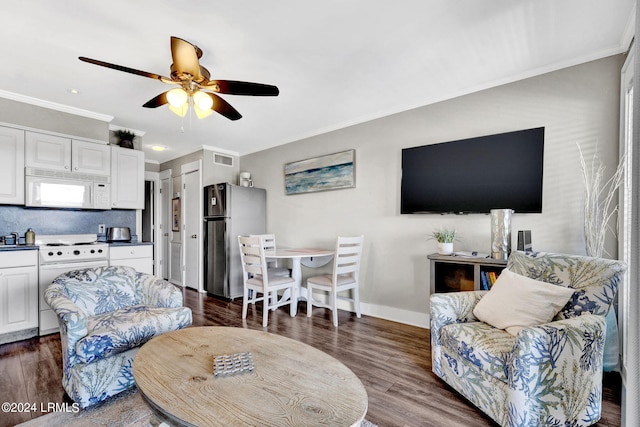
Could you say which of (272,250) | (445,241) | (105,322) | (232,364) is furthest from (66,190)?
(445,241)

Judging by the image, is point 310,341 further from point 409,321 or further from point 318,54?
point 318,54

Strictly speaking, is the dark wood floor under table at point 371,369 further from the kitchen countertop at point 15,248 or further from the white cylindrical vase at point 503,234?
the white cylindrical vase at point 503,234

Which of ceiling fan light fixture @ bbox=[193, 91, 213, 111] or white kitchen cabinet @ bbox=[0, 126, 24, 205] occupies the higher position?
ceiling fan light fixture @ bbox=[193, 91, 213, 111]

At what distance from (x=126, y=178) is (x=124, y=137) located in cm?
58

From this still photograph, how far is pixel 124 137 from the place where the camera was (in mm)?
3953

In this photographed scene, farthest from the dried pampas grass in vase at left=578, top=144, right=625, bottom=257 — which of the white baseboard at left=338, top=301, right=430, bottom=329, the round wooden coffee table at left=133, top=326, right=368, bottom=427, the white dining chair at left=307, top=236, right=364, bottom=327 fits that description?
the round wooden coffee table at left=133, top=326, right=368, bottom=427

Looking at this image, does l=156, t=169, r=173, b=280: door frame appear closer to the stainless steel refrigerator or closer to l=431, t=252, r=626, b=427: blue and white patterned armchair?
the stainless steel refrigerator

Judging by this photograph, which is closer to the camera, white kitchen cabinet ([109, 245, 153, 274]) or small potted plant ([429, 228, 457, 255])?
small potted plant ([429, 228, 457, 255])

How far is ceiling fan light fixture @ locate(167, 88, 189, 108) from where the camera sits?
213 centimetres

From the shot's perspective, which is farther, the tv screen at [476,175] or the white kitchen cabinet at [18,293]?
the white kitchen cabinet at [18,293]

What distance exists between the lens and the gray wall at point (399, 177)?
2344 millimetres

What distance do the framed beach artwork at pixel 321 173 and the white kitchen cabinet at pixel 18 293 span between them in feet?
9.57

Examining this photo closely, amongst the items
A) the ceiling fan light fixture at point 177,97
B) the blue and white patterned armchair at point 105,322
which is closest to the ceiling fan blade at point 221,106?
the ceiling fan light fixture at point 177,97

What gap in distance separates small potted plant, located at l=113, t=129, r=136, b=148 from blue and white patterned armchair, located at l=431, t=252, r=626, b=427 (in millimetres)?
4231
